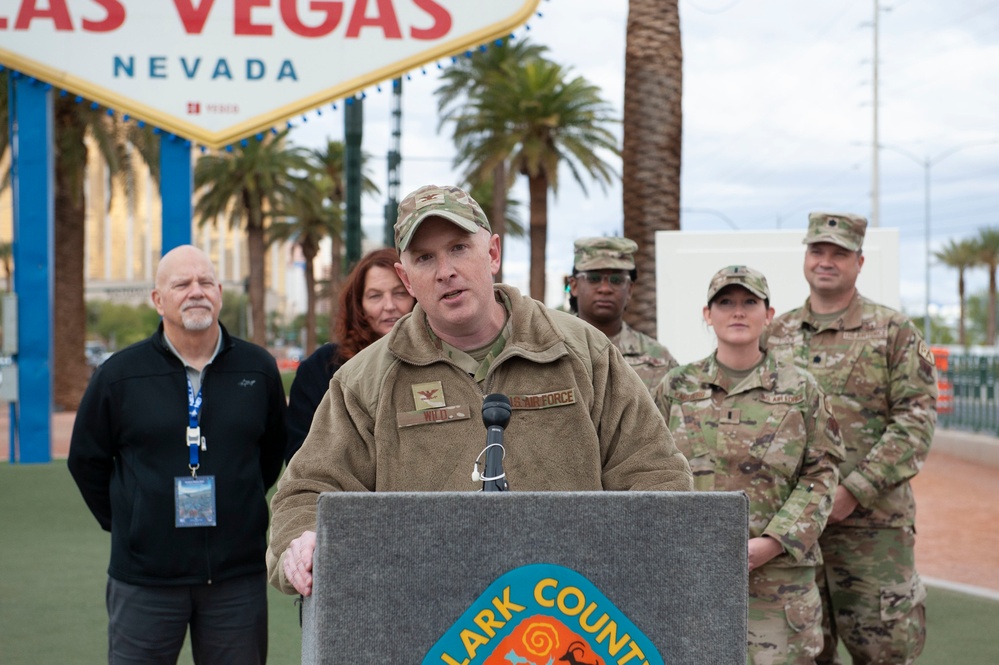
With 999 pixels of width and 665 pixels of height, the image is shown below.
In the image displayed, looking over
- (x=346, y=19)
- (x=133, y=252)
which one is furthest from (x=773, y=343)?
(x=133, y=252)

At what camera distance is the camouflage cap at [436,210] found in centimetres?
217

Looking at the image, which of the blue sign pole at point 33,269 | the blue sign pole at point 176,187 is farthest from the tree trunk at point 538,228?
the blue sign pole at point 176,187

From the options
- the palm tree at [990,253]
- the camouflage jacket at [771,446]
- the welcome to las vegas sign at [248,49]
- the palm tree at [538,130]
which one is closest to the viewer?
the camouflage jacket at [771,446]

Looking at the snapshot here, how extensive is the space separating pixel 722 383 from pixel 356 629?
2.51 metres

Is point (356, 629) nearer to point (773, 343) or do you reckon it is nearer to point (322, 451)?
point (322, 451)

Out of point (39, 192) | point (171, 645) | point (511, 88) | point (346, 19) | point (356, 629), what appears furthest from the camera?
point (511, 88)

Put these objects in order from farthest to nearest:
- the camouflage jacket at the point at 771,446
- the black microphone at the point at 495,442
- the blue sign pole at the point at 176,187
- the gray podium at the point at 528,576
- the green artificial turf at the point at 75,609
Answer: the blue sign pole at the point at 176,187
the green artificial turf at the point at 75,609
the camouflage jacket at the point at 771,446
the black microphone at the point at 495,442
the gray podium at the point at 528,576

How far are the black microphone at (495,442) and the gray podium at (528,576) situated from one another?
12 centimetres

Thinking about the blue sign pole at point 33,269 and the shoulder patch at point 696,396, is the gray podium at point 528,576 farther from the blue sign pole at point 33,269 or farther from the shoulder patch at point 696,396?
the blue sign pole at point 33,269

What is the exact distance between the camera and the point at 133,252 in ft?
324

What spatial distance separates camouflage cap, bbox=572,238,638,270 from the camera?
4.97m

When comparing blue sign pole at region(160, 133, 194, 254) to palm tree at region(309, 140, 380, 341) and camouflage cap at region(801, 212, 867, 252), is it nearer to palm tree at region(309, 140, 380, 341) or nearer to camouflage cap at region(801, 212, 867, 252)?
camouflage cap at region(801, 212, 867, 252)

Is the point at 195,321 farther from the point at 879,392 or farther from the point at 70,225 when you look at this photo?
the point at 70,225

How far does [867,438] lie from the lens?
14.8 feet
